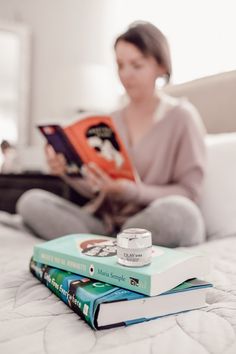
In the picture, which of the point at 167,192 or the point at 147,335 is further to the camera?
the point at 167,192

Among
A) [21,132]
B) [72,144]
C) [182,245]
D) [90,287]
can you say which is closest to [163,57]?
[72,144]

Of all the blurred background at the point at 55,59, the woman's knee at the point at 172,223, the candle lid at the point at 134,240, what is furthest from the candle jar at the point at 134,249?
the blurred background at the point at 55,59

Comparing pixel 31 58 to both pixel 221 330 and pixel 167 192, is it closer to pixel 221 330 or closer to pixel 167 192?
pixel 167 192

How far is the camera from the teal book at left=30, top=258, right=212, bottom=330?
1.43 ft

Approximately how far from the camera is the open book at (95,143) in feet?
3.28

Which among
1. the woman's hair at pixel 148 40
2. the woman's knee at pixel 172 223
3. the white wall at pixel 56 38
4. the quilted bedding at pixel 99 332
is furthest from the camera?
the white wall at pixel 56 38

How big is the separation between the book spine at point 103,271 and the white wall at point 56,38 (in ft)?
5.83

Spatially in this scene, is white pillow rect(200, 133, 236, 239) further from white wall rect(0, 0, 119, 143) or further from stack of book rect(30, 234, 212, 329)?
white wall rect(0, 0, 119, 143)

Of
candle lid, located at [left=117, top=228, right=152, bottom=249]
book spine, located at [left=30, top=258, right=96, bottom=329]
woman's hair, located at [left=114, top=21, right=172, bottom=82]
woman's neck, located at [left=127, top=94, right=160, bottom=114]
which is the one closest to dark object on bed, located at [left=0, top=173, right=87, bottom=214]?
woman's neck, located at [left=127, top=94, right=160, bottom=114]

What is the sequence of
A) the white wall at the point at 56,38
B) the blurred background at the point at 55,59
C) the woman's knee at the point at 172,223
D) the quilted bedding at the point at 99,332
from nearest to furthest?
the quilted bedding at the point at 99,332 → the woman's knee at the point at 172,223 → the blurred background at the point at 55,59 → the white wall at the point at 56,38

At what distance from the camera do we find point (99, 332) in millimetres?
432

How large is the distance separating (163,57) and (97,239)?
0.70m

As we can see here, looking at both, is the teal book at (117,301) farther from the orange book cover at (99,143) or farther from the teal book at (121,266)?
the orange book cover at (99,143)

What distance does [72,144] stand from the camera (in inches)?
40.5
